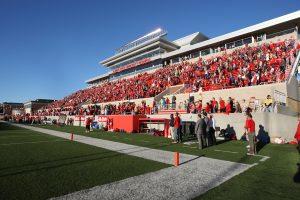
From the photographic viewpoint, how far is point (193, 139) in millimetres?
20812

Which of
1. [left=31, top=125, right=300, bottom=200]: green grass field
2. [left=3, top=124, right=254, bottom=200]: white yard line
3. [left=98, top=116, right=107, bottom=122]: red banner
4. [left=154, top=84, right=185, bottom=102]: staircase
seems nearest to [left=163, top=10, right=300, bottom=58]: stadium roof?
[left=154, top=84, right=185, bottom=102]: staircase

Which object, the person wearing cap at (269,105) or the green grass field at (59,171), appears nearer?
the green grass field at (59,171)

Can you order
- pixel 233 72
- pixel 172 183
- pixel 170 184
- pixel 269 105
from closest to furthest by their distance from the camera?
pixel 170 184
pixel 172 183
pixel 269 105
pixel 233 72

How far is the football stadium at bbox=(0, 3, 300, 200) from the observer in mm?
7418

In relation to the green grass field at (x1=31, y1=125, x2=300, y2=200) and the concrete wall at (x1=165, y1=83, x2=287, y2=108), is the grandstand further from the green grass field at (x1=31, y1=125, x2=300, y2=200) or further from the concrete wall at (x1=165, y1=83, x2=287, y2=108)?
the green grass field at (x1=31, y1=125, x2=300, y2=200)

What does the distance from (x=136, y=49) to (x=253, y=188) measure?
59.9 metres

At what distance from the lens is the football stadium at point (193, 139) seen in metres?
7.42

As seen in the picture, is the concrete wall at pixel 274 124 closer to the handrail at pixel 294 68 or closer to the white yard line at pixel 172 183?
the handrail at pixel 294 68

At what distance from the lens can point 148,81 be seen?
1768 inches

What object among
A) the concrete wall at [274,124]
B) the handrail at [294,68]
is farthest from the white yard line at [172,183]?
the handrail at [294,68]

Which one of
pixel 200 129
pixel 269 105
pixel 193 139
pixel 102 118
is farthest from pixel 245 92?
pixel 102 118

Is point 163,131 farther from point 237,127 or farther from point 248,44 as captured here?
point 248,44

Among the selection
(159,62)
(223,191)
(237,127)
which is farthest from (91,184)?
(159,62)

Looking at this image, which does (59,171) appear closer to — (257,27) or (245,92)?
(245,92)
